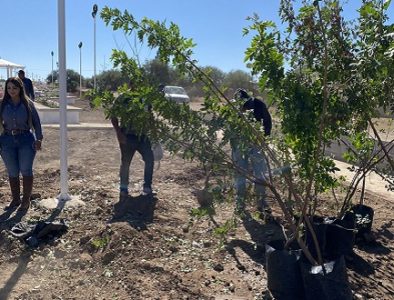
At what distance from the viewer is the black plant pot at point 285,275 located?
370 cm

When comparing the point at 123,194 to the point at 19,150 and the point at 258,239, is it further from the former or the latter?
the point at 258,239

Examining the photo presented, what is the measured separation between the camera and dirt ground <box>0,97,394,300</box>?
388cm

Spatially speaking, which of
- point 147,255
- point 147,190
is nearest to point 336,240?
point 147,255

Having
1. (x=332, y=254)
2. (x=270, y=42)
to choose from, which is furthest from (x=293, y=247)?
(x=270, y=42)

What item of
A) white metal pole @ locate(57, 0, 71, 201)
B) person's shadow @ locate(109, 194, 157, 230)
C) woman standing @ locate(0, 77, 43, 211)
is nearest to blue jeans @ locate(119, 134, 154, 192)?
person's shadow @ locate(109, 194, 157, 230)

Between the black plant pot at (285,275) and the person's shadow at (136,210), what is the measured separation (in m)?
1.71

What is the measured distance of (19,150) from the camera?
5676 mm

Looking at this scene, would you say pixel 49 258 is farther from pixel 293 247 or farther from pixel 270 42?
pixel 270 42

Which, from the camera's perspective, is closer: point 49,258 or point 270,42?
point 270,42

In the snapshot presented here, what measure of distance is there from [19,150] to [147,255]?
87.0 inches

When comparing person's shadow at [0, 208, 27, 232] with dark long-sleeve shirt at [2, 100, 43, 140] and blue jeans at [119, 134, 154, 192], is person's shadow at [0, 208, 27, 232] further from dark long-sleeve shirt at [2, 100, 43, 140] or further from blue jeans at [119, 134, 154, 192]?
blue jeans at [119, 134, 154, 192]

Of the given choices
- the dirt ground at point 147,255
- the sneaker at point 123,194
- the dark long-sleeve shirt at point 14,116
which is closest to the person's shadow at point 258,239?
the dirt ground at point 147,255

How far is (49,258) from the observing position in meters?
4.47

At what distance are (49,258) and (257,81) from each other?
2479 millimetres
